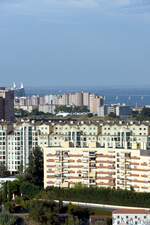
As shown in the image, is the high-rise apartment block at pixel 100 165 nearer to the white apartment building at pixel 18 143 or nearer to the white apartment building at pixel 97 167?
the white apartment building at pixel 97 167

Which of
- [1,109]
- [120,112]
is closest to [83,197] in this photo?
[1,109]

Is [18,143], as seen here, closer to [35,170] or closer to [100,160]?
[35,170]

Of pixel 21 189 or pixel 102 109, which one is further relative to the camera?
pixel 102 109

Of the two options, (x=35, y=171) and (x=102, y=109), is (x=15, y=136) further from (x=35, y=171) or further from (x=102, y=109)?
(x=102, y=109)

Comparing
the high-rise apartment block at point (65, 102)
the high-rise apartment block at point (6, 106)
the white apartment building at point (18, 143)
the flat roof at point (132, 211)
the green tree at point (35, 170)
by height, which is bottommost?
the flat roof at point (132, 211)

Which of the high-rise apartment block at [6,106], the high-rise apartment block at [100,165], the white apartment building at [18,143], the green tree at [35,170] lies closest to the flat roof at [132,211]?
the high-rise apartment block at [100,165]

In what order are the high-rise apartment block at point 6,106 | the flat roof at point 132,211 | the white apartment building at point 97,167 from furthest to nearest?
the high-rise apartment block at point 6,106
the white apartment building at point 97,167
the flat roof at point 132,211

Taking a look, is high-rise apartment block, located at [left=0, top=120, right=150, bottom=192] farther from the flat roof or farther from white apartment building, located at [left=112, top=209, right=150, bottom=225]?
white apartment building, located at [left=112, top=209, right=150, bottom=225]

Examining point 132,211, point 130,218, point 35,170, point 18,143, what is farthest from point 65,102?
point 130,218

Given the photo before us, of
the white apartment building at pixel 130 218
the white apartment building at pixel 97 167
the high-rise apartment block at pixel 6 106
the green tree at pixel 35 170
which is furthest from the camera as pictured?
the high-rise apartment block at pixel 6 106
